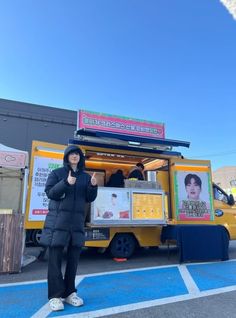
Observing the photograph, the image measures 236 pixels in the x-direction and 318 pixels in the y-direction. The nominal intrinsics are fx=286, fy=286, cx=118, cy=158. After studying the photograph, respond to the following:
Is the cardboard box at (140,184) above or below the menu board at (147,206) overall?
above

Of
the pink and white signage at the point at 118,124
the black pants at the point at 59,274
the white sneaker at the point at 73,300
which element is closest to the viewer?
the black pants at the point at 59,274

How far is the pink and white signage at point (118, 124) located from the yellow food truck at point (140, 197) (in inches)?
1.5

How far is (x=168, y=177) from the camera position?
771 centimetres

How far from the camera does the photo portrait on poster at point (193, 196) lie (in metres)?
7.50

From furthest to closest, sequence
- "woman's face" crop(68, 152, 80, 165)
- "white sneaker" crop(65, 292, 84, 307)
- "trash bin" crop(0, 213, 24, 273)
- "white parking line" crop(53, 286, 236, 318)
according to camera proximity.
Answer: "trash bin" crop(0, 213, 24, 273), "woman's face" crop(68, 152, 80, 165), "white sneaker" crop(65, 292, 84, 307), "white parking line" crop(53, 286, 236, 318)

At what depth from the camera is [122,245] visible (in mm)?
6820

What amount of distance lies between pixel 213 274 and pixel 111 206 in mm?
2474

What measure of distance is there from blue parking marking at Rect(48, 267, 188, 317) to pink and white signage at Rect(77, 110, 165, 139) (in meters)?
3.54

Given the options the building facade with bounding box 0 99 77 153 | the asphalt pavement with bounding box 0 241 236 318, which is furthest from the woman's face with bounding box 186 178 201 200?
the building facade with bounding box 0 99 77 153

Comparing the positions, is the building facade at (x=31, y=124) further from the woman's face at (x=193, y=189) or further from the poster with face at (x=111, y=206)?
the poster with face at (x=111, y=206)

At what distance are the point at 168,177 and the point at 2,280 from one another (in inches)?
183

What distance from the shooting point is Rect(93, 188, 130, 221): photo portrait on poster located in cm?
630

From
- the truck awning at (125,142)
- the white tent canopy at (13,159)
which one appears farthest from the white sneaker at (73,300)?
the truck awning at (125,142)

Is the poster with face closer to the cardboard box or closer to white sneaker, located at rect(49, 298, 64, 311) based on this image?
the cardboard box
